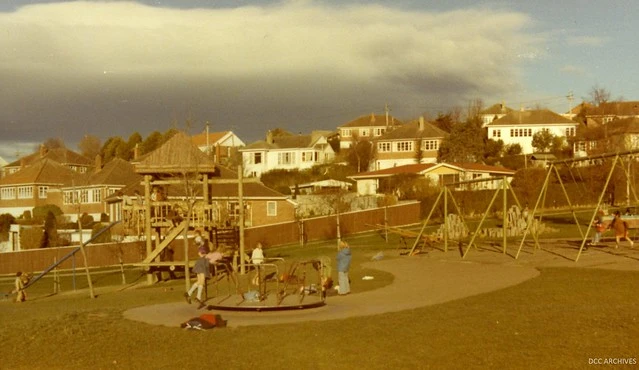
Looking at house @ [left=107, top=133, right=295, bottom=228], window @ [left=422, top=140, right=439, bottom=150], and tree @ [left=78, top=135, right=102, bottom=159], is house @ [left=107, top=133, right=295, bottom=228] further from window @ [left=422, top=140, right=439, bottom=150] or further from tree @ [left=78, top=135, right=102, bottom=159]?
tree @ [left=78, top=135, right=102, bottom=159]

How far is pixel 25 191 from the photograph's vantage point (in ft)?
312

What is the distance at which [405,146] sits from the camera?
3866 inches

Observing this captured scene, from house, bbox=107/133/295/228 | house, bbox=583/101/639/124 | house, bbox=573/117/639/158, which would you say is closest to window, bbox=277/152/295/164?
house, bbox=573/117/639/158

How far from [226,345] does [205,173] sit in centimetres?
1813

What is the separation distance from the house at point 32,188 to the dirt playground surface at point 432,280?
67.0 metres

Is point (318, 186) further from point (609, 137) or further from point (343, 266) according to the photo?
point (343, 266)

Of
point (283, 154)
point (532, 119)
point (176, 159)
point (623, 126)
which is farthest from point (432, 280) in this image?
point (283, 154)

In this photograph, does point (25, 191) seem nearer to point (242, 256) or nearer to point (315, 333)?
point (242, 256)

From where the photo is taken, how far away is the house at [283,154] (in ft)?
345

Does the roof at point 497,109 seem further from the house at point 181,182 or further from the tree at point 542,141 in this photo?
the house at point 181,182

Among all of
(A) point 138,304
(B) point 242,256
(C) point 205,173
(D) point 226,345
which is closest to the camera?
(D) point 226,345

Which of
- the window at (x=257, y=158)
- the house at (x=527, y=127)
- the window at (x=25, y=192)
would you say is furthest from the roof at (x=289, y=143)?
the window at (x=25, y=192)

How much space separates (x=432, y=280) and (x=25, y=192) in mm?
80176

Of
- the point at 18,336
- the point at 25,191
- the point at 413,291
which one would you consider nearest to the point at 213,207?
the point at 413,291
